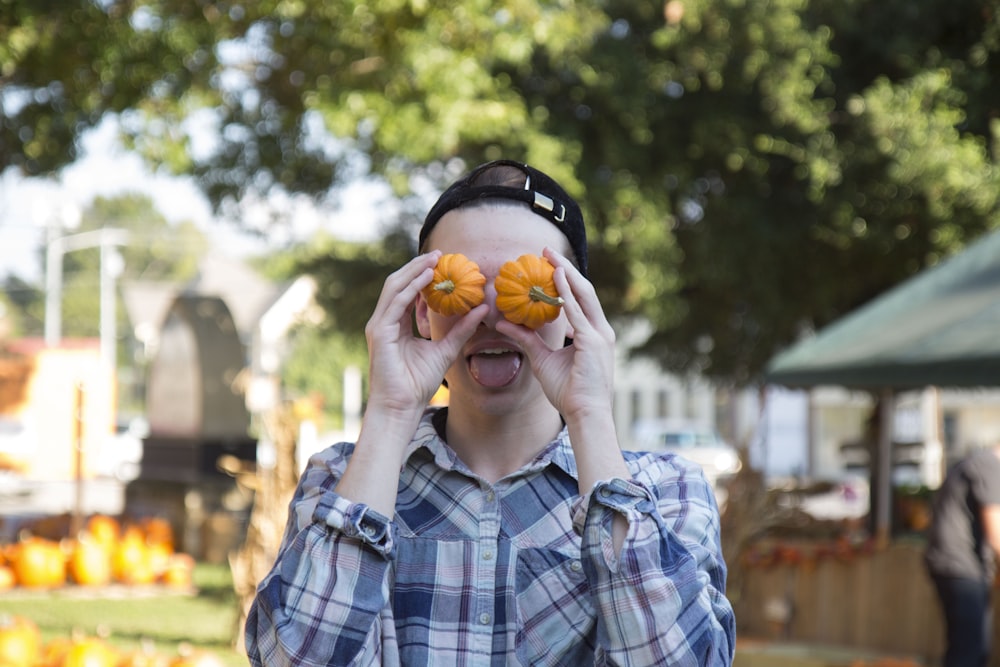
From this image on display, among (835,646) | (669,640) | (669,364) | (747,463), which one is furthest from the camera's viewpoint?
(669,364)

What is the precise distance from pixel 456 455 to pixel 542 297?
1.07 ft

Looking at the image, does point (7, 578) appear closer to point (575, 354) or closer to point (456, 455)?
point (456, 455)

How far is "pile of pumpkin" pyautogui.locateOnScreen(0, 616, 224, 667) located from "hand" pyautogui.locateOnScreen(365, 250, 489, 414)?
3.71 metres

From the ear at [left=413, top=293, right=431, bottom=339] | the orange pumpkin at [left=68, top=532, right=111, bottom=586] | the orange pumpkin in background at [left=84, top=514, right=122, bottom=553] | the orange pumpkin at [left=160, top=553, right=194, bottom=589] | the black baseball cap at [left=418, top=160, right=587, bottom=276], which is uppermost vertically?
the black baseball cap at [left=418, top=160, right=587, bottom=276]

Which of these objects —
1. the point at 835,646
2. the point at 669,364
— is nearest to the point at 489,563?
the point at 835,646

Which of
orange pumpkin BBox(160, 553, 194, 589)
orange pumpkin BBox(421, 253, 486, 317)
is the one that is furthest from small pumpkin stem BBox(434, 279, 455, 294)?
orange pumpkin BBox(160, 553, 194, 589)

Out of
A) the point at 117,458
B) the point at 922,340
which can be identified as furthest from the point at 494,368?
the point at 117,458

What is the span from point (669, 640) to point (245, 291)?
4848cm

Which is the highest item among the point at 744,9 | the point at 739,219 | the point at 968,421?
the point at 744,9

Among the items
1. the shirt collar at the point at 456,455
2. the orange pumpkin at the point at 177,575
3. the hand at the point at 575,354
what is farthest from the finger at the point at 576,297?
the orange pumpkin at the point at 177,575

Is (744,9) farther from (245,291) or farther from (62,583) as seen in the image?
(245,291)

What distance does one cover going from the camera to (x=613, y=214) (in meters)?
15.0

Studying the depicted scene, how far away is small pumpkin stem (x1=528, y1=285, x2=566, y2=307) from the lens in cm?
184

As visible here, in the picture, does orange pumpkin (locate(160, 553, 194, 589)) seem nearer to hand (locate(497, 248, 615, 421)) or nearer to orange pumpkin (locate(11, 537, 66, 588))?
orange pumpkin (locate(11, 537, 66, 588))
